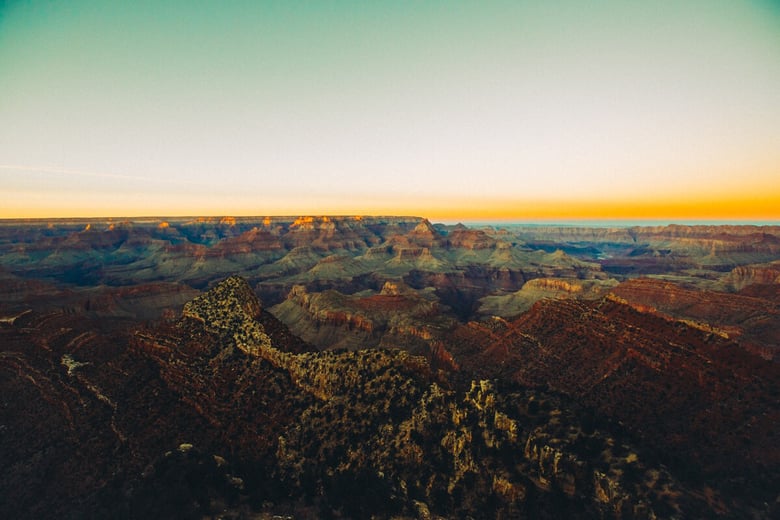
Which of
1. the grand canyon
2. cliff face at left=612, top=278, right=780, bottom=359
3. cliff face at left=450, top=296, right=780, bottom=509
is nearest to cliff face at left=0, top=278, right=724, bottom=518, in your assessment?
the grand canyon

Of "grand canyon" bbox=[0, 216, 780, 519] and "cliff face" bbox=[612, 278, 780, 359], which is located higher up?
"grand canyon" bbox=[0, 216, 780, 519]

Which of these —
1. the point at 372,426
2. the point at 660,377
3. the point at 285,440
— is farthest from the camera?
the point at 660,377

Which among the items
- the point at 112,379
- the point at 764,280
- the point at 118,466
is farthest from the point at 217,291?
the point at 764,280

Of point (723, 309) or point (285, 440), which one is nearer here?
point (285, 440)

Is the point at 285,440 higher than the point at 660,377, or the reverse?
the point at 660,377

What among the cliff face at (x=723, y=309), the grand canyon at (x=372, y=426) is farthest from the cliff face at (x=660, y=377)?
the cliff face at (x=723, y=309)

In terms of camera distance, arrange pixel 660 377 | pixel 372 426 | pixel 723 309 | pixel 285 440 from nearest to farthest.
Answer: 1. pixel 372 426
2. pixel 285 440
3. pixel 660 377
4. pixel 723 309

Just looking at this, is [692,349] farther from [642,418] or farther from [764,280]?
[764,280]

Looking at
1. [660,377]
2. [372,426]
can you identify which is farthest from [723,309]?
[372,426]

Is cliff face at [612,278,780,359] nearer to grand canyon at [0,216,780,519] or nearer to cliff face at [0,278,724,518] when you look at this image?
grand canyon at [0,216,780,519]

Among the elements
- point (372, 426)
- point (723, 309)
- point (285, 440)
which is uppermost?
point (372, 426)

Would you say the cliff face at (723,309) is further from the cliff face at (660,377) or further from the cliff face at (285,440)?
the cliff face at (285,440)

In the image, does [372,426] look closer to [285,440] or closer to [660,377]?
[285,440]
